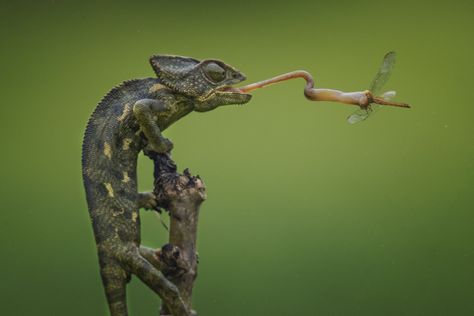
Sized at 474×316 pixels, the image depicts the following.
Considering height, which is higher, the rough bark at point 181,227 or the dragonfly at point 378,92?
the dragonfly at point 378,92

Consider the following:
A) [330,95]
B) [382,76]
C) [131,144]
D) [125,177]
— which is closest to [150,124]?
[131,144]

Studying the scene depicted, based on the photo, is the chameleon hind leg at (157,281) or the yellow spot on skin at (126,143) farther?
the yellow spot on skin at (126,143)

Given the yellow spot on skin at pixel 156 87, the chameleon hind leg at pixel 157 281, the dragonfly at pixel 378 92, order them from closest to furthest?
the chameleon hind leg at pixel 157 281 < the yellow spot on skin at pixel 156 87 < the dragonfly at pixel 378 92

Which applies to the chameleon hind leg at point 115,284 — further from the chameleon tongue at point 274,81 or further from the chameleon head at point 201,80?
the chameleon tongue at point 274,81

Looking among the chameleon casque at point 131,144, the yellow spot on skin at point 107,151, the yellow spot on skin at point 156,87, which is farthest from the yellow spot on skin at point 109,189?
the yellow spot on skin at point 156,87

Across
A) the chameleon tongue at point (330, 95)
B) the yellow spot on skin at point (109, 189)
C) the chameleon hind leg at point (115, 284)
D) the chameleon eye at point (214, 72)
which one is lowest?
the chameleon hind leg at point (115, 284)

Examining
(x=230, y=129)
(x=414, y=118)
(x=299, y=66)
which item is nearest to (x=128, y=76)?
(x=230, y=129)

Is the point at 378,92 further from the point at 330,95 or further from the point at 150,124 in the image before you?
the point at 150,124

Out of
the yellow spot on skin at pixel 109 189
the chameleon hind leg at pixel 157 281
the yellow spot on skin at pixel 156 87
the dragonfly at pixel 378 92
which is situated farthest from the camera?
the dragonfly at pixel 378 92
